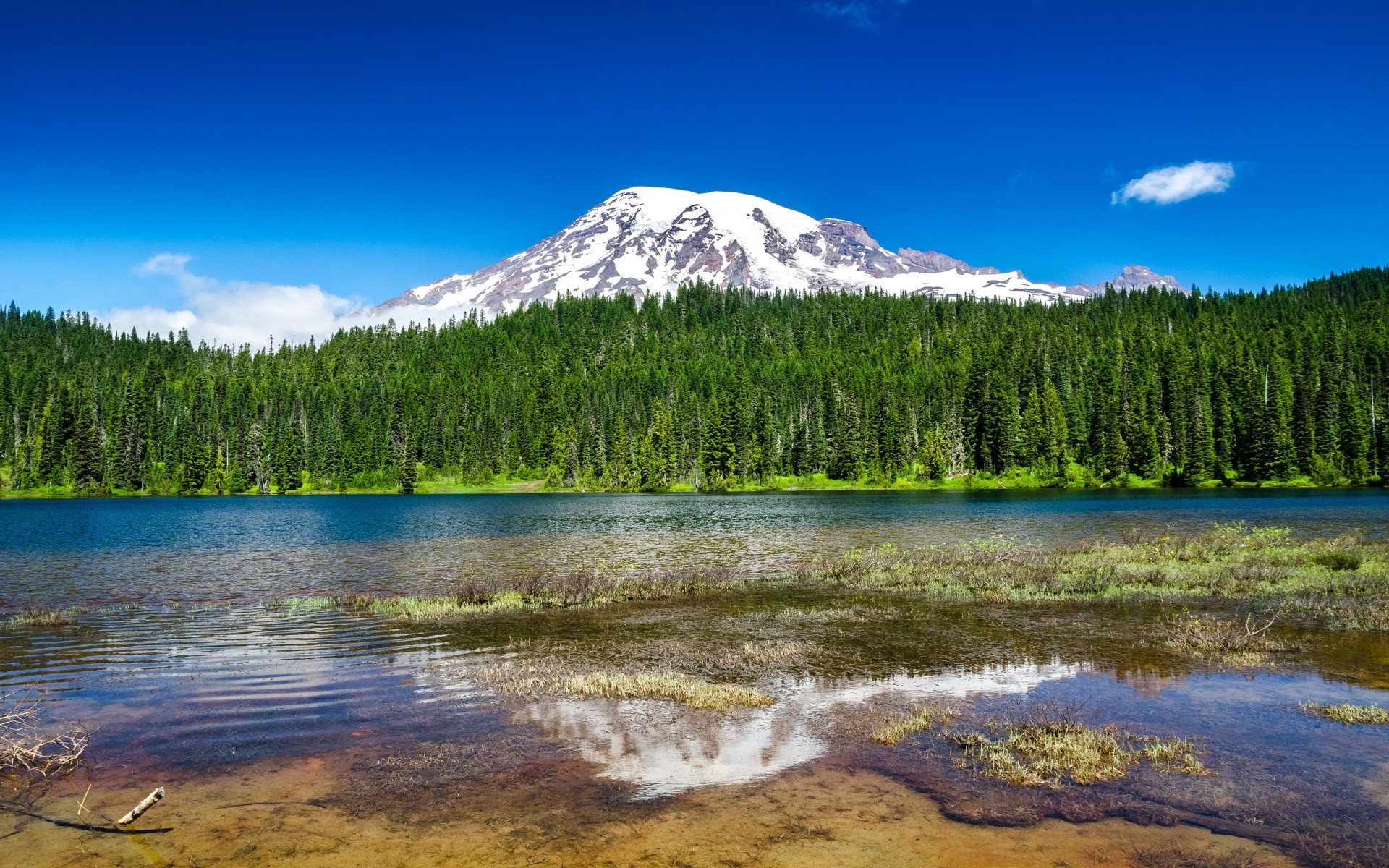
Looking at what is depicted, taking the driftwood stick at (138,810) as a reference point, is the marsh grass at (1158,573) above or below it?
below

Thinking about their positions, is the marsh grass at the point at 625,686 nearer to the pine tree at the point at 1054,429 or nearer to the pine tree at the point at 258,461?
the pine tree at the point at 1054,429

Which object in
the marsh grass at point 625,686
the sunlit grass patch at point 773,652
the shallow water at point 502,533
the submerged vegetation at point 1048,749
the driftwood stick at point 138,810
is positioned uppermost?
the driftwood stick at point 138,810

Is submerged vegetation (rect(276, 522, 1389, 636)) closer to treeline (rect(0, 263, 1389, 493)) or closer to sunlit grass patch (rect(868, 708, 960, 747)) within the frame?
sunlit grass patch (rect(868, 708, 960, 747))

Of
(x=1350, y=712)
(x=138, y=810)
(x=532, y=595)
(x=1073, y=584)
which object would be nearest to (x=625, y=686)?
(x=138, y=810)

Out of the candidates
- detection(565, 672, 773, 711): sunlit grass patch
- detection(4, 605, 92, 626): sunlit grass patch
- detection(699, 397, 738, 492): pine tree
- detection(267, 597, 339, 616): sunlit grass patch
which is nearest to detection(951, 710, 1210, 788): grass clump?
detection(565, 672, 773, 711): sunlit grass patch

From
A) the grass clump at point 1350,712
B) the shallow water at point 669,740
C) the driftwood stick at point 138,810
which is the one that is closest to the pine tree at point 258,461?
the shallow water at point 669,740

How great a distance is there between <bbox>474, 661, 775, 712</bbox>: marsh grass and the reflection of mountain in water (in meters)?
0.41

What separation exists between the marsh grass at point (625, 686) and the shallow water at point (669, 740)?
504 millimetres

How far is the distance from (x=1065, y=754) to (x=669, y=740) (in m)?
6.49

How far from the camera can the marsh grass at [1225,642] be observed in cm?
1878

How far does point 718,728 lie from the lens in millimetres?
14203

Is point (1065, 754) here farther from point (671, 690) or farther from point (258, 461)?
point (258, 461)

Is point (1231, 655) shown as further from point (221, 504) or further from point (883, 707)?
point (221, 504)

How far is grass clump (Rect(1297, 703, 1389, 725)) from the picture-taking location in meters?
13.9
